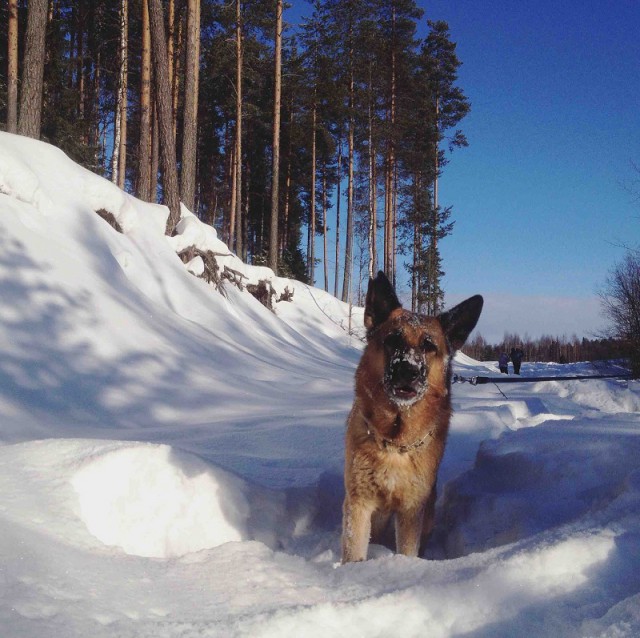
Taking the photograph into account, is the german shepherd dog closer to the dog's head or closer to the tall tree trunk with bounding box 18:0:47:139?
the dog's head

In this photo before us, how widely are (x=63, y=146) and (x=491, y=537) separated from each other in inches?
663

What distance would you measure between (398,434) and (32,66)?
407 inches

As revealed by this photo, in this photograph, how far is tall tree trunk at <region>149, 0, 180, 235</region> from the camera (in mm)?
10906

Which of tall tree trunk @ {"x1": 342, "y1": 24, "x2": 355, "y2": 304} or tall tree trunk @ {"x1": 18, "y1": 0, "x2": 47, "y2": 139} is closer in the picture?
tall tree trunk @ {"x1": 18, "y1": 0, "x2": 47, "y2": 139}

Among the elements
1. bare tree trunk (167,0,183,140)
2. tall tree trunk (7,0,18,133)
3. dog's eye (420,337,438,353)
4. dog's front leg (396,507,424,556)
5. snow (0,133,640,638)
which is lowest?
dog's front leg (396,507,424,556)

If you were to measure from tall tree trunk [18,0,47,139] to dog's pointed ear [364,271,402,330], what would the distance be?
9.47m

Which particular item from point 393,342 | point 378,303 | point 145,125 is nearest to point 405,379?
point 393,342

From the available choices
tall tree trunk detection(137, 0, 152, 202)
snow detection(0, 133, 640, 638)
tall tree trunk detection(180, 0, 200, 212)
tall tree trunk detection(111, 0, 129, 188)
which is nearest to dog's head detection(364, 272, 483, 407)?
snow detection(0, 133, 640, 638)

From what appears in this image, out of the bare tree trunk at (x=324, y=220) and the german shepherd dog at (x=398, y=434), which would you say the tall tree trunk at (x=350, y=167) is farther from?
the german shepherd dog at (x=398, y=434)

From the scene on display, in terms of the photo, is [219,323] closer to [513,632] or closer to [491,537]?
[491,537]

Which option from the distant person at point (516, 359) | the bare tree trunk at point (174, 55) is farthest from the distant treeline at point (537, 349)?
the bare tree trunk at point (174, 55)

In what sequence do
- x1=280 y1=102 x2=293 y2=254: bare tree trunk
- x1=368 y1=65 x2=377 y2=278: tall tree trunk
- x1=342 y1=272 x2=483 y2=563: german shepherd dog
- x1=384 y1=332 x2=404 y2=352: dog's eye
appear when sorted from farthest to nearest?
1. x1=280 y1=102 x2=293 y2=254: bare tree trunk
2. x1=368 y1=65 x2=377 y2=278: tall tree trunk
3. x1=384 y1=332 x2=404 y2=352: dog's eye
4. x1=342 y1=272 x2=483 y2=563: german shepherd dog

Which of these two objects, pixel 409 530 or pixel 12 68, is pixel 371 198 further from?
pixel 409 530

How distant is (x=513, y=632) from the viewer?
4.33 feet
